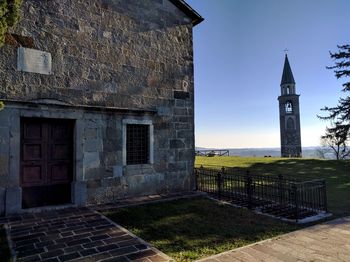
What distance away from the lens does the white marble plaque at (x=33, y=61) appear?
22.6 feet

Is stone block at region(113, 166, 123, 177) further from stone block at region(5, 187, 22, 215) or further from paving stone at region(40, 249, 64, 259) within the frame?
paving stone at region(40, 249, 64, 259)

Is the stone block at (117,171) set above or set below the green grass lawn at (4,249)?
above

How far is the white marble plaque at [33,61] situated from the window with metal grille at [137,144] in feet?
9.58

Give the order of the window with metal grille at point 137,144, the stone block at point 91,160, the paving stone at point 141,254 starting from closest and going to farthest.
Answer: the paving stone at point 141,254 < the stone block at point 91,160 < the window with metal grille at point 137,144

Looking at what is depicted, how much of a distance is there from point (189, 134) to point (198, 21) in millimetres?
4602

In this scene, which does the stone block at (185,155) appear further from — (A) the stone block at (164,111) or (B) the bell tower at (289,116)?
(B) the bell tower at (289,116)

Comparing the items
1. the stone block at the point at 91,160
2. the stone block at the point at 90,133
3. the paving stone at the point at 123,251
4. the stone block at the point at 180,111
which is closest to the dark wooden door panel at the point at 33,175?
the stone block at the point at 91,160

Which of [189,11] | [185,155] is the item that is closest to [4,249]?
[185,155]

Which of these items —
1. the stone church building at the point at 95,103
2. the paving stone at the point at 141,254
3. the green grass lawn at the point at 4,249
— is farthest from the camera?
the stone church building at the point at 95,103

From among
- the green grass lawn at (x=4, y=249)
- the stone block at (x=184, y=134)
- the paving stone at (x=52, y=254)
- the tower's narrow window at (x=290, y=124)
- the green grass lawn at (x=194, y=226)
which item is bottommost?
the green grass lawn at (x=194, y=226)

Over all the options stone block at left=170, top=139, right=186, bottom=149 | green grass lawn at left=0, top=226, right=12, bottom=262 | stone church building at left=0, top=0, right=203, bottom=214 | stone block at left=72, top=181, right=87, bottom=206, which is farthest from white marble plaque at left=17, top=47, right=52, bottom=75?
stone block at left=170, top=139, right=186, bottom=149

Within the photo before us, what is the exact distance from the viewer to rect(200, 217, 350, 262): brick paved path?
435 centimetres

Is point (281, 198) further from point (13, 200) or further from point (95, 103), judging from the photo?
point (13, 200)

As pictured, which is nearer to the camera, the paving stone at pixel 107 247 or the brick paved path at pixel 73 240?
the brick paved path at pixel 73 240
